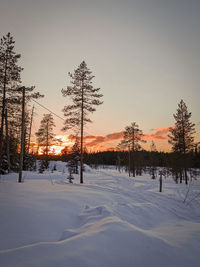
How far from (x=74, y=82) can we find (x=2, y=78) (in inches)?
237

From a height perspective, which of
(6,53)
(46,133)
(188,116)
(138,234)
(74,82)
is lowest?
(138,234)

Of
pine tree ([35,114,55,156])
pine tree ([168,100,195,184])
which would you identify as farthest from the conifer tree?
pine tree ([35,114,55,156])

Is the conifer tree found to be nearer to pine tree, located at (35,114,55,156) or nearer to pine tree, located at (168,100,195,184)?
pine tree, located at (168,100,195,184)

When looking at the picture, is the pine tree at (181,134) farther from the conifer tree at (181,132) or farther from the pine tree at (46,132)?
the pine tree at (46,132)

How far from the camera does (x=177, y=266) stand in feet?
6.03

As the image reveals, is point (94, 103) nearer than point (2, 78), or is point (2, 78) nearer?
point (2, 78)

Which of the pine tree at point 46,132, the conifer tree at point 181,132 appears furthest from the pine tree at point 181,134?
the pine tree at point 46,132

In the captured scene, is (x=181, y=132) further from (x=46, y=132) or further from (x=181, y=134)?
(x=46, y=132)

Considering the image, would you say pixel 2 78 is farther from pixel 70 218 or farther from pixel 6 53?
pixel 70 218

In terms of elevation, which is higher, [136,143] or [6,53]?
[6,53]

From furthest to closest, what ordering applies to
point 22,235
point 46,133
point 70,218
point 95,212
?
point 46,133, point 95,212, point 70,218, point 22,235

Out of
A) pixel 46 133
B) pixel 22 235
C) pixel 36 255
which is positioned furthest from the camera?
pixel 46 133

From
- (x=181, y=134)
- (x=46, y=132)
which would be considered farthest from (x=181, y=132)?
(x=46, y=132)

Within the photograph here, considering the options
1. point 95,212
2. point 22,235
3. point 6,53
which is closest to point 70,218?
point 95,212
